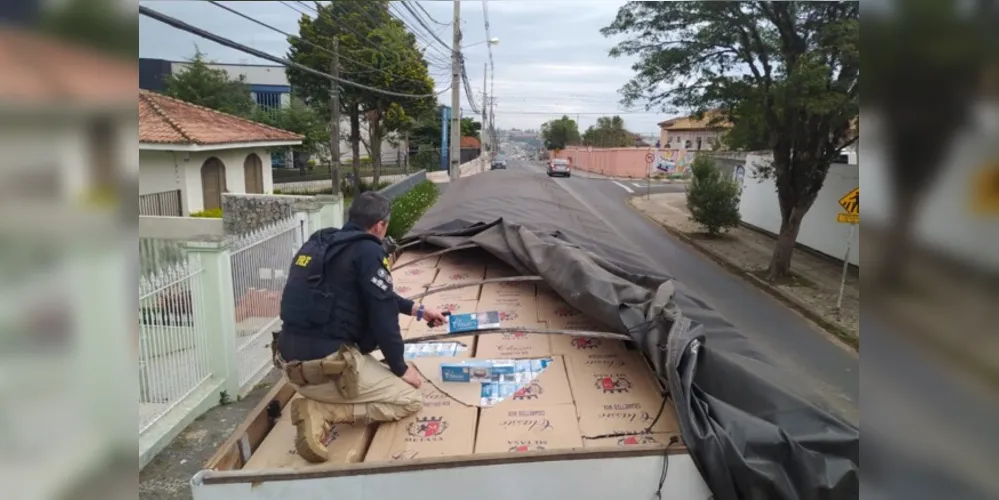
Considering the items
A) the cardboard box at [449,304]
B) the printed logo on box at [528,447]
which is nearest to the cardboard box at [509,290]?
the cardboard box at [449,304]

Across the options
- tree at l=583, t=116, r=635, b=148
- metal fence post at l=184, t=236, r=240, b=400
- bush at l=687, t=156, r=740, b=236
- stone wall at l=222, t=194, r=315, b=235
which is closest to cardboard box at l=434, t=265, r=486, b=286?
metal fence post at l=184, t=236, r=240, b=400

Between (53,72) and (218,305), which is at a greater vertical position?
(53,72)

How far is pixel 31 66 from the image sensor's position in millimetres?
519

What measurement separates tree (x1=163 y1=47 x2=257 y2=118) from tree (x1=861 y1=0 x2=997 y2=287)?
2585cm

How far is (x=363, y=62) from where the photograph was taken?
17.8 m

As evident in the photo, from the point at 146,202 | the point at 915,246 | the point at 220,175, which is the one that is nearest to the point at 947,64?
the point at 915,246

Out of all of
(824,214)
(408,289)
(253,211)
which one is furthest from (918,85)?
(824,214)

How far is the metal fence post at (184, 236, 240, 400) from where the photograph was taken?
4.87 metres

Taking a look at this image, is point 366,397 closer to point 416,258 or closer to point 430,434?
point 430,434

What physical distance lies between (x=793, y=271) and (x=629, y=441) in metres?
11.0

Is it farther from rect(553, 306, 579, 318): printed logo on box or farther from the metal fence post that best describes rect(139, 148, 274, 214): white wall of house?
rect(553, 306, 579, 318): printed logo on box

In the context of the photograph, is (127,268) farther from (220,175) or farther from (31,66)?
(220,175)

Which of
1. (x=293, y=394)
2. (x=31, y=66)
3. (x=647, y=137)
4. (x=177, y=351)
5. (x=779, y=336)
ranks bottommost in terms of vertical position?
(x=779, y=336)

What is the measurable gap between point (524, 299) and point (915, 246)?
3.25 meters
